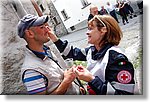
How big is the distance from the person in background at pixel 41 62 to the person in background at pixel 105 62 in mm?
71

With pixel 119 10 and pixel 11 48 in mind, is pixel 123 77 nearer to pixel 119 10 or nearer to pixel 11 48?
pixel 119 10

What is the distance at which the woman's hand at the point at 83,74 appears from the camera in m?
2.09

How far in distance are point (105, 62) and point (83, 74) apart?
161 millimetres

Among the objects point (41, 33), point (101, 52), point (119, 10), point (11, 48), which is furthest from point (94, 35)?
point (11, 48)

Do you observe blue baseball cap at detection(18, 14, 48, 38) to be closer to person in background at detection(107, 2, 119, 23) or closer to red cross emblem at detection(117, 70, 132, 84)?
person in background at detection(107, 2, 119, 23)

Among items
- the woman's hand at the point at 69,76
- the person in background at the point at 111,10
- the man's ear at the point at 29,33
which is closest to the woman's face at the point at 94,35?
the person in background at the point at 111,10

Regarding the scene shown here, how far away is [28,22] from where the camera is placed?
7.04 ft

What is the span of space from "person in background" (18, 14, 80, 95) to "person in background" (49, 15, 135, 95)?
0.23 feet

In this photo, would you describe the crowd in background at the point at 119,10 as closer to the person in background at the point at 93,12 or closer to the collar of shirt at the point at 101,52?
the person in background at the point at 93,12

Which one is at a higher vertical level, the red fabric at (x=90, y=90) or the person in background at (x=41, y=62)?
the person in background at (x=41, y=62)

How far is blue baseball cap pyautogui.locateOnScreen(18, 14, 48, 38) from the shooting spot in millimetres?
2145

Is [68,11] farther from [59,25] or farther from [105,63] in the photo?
[105,63]

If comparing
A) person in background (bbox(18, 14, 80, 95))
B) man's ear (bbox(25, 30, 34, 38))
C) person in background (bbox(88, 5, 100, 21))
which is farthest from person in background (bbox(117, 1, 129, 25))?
man's ear (bbox(25, 30, 34, 38))

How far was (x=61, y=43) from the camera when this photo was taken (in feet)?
7.20
